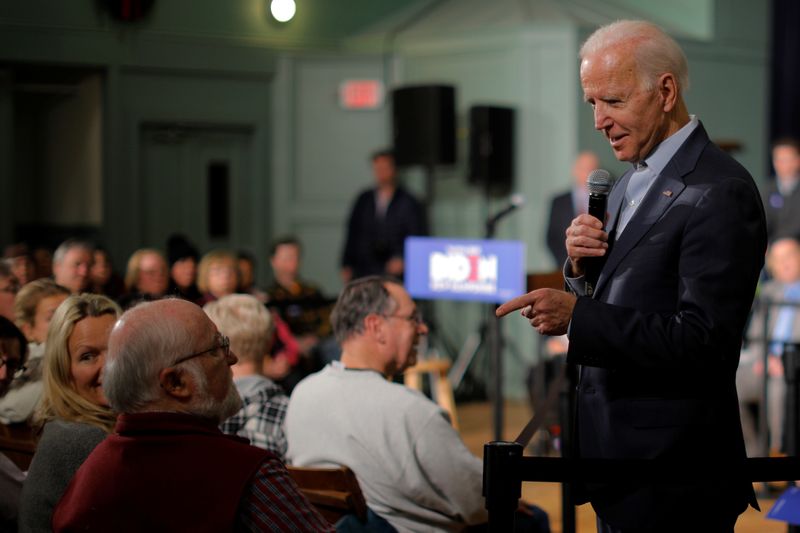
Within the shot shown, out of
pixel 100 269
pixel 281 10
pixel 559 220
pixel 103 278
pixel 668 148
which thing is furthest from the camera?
pixel 281 10

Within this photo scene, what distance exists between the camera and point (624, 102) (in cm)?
206

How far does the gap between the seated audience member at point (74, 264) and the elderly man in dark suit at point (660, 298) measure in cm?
353

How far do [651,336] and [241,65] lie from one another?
7.58 meters

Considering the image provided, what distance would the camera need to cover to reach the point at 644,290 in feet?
6.65

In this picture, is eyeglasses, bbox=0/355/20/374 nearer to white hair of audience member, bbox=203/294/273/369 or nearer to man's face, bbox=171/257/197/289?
white hair of audience member, bbox=203/294/273/369

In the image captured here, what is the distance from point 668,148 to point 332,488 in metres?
1.21

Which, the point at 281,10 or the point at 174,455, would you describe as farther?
the point at 281,10

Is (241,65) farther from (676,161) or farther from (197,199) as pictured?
(676,161)

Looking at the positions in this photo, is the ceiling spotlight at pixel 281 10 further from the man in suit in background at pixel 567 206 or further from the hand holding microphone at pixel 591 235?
the hand holding microphone at pixel 591 235

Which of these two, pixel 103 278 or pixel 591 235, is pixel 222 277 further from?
pixel 591 235

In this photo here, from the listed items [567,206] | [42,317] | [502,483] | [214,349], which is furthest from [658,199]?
[567,206]

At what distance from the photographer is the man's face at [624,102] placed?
6.74 feet

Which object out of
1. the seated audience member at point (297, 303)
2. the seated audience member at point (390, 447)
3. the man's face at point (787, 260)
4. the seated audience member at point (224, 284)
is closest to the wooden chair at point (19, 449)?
the seated audience member at point (390, 447)

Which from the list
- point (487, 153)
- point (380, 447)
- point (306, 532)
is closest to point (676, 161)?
point (306, 532)
